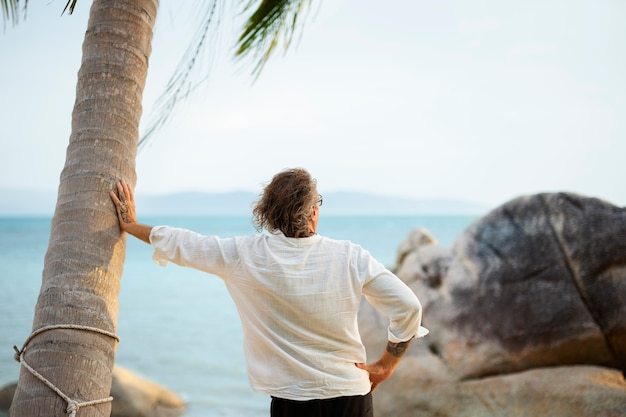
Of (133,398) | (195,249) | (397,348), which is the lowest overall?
(133,398)

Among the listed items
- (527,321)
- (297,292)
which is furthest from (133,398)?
(297,292)

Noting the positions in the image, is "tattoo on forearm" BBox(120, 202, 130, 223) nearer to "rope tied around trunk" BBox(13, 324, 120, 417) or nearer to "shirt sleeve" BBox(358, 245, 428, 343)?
"rope tied around trunk" BBox(13, 324, 120, 417)

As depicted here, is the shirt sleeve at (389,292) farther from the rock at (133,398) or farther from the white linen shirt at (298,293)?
the rock at (133,398)

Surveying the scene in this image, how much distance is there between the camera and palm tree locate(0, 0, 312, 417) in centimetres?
234

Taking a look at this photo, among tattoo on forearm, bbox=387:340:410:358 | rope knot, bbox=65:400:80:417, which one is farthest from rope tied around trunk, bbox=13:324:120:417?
tattoo on forearm, bbox=387:340:410:358

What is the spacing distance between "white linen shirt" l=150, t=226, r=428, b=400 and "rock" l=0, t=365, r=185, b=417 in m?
4.77

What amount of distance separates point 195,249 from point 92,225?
1.52ft

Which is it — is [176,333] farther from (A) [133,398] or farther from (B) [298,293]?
(B) [298,293]

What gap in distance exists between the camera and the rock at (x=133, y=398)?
22.1 feet

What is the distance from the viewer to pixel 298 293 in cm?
247

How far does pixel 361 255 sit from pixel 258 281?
44cm

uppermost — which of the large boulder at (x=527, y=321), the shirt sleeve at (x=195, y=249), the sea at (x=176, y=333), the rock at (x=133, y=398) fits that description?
the shirt sleeve at (x=195, y=249)

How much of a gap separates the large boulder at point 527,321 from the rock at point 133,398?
2796 millimetres

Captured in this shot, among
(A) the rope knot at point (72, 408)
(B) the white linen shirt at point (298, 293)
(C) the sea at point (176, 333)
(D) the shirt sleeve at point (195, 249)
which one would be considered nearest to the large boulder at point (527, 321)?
(C) the sea at point (176, 333)
